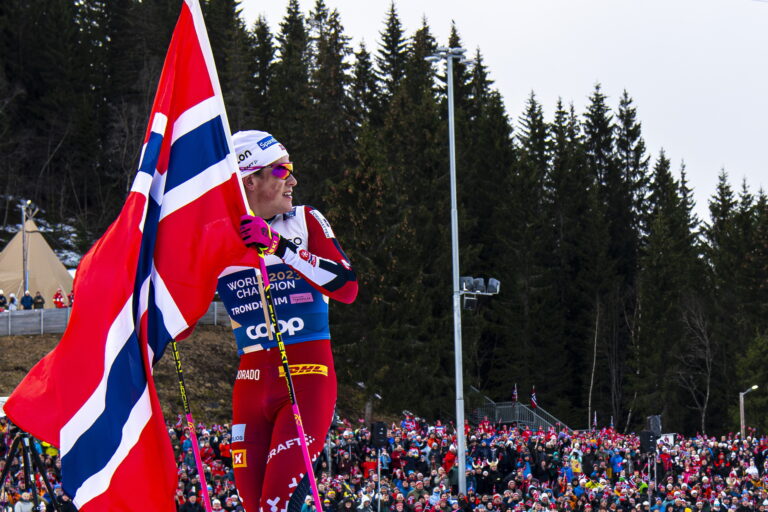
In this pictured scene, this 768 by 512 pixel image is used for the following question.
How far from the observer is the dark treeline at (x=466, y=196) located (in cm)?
5331

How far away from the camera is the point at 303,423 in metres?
5.78

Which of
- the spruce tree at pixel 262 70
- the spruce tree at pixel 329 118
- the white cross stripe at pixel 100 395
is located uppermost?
the spruce tree at pixel 262 70

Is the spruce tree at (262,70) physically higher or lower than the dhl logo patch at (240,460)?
higher

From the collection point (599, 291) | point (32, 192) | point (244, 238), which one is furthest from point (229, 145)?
point (32, 192)

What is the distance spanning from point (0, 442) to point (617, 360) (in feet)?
165

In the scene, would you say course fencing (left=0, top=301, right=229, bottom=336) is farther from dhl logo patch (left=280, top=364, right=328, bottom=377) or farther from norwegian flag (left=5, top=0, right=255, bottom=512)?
norwegian flag (left=5, top=0, right=255, bottom=512)

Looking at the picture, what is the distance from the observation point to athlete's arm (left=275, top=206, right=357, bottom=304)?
216 inches

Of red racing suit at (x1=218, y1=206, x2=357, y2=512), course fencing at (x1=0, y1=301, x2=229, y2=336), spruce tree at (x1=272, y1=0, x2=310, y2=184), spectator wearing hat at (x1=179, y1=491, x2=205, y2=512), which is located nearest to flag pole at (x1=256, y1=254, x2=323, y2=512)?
red racing suit at (x1=218, y1=206, x2=357, y2=512)

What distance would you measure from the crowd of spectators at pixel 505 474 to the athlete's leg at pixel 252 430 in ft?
40.0

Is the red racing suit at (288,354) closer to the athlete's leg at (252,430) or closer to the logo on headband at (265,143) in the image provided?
the athlete's leg at (252,430)

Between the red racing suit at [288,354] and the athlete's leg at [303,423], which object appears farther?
the red racing suit at [288,354]

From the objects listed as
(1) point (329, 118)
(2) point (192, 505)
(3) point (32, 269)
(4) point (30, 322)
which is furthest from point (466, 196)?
(2) point (192, 505)

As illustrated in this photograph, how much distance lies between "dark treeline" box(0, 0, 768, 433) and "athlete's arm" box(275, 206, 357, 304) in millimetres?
39251

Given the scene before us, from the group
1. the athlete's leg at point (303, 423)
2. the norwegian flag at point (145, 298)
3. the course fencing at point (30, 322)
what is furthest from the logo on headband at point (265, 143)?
the course fencing at point (30, 322)
